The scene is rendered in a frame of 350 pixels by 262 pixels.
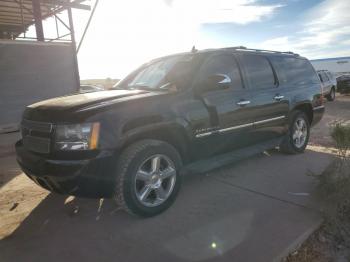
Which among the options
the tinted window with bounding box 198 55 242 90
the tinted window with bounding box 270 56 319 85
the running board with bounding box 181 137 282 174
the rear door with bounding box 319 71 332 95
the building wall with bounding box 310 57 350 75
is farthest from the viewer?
the building wall with bounding box 310 57 350 75

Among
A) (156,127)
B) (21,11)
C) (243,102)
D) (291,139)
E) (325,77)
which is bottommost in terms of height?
(291,139)

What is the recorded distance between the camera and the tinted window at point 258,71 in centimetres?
479

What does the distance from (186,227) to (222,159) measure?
1.32 metres

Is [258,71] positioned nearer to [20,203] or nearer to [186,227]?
[186,227]

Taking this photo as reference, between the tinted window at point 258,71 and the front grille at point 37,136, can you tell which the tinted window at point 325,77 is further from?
the front grille at point 37,136

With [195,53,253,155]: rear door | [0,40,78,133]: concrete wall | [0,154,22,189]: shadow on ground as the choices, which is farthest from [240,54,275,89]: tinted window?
[0,40,78,133]: concrete wall

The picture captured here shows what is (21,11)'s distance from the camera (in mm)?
12047

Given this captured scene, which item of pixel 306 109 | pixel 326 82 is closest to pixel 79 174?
pixel 306 109

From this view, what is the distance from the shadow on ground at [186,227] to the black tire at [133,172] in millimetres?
152

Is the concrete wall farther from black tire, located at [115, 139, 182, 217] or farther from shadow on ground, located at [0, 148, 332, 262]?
black tire, located at [115, 139, 182, 217]

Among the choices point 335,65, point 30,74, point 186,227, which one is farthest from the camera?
point 335,65

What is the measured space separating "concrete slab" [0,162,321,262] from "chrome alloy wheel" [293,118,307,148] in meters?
2.28

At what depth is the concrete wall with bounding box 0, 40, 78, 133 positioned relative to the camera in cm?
1099

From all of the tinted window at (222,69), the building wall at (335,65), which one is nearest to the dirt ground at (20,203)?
the tinted window at (222,69)
